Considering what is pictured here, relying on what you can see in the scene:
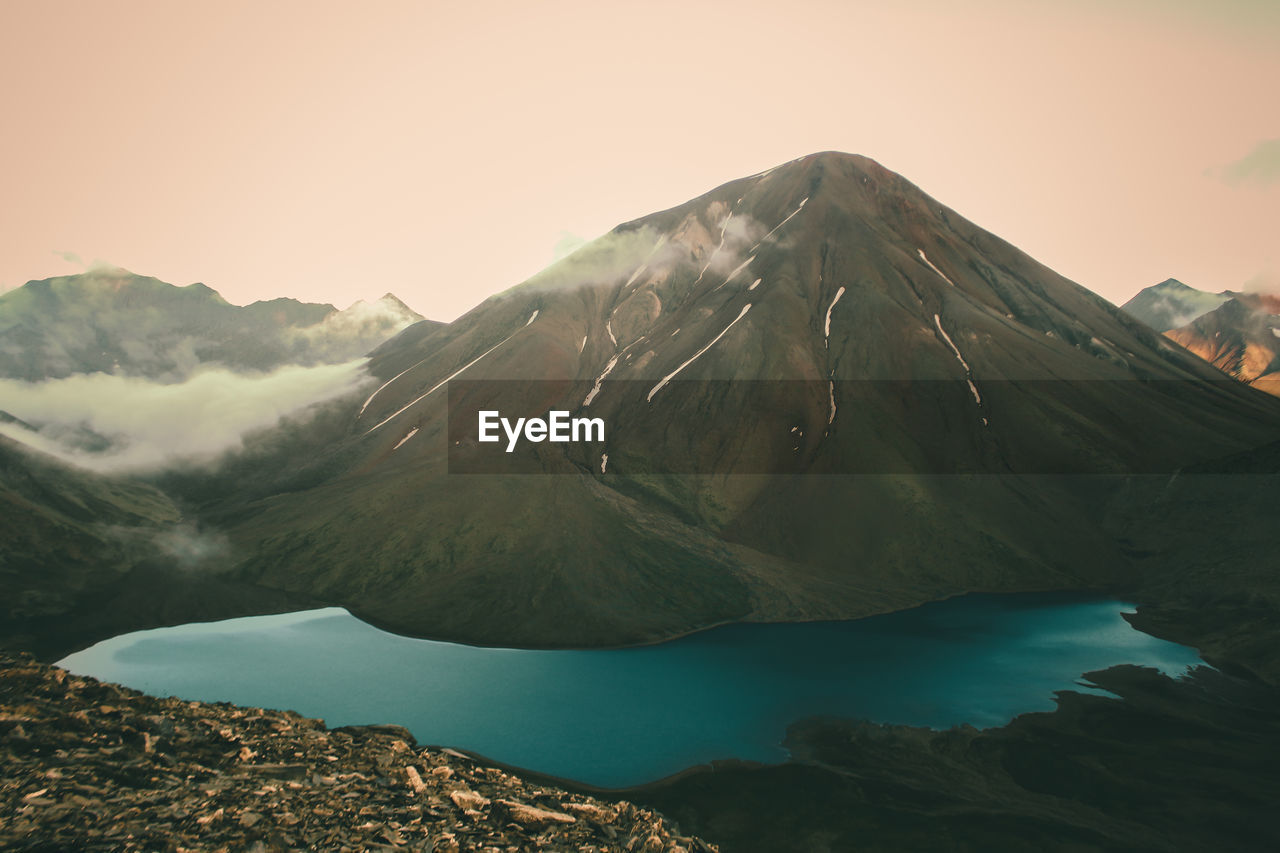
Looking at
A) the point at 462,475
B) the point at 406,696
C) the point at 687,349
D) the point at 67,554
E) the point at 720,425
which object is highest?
the point at 687,349

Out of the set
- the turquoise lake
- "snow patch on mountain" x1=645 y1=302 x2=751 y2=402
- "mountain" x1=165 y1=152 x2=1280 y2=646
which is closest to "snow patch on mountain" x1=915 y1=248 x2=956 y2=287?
"mountain" x1=165 y1=152 x2=1280 y2=646

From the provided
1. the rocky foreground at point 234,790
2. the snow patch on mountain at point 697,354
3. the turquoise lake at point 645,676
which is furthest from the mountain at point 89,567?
the snow patch on mountain at point 697,354

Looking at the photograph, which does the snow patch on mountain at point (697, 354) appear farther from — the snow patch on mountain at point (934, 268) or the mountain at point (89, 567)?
the mountain at point (89, 567)

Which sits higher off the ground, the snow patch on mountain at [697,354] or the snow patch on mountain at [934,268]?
the snow patch on mountain at [934,268]

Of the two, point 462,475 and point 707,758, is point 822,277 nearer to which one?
point 462,475

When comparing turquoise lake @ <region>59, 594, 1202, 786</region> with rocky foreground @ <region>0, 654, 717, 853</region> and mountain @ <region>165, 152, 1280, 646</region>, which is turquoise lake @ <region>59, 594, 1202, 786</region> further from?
rocky foreground @ <region>0, 654, 717, 853</region>

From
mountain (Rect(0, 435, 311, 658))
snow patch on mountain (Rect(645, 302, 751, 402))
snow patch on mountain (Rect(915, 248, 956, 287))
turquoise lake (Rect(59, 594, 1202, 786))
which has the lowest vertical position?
turquoise lake (Rect(59, 594, 1202, 786))

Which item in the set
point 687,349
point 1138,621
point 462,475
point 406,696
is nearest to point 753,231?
point 687,349
